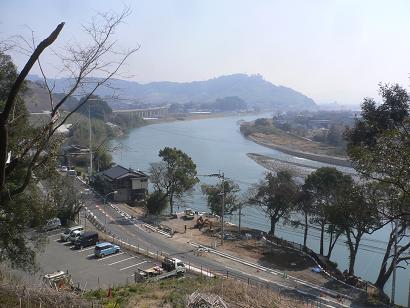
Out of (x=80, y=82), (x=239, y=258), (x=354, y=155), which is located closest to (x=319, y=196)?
(x=239, y=258)

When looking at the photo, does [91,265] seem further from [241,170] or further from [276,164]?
[276,164]

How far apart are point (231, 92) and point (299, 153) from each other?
117 metres

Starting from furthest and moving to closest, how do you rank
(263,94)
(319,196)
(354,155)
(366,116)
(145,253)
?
(263,94) < (319,196) < (145,253) < (366,116) < (354,155)

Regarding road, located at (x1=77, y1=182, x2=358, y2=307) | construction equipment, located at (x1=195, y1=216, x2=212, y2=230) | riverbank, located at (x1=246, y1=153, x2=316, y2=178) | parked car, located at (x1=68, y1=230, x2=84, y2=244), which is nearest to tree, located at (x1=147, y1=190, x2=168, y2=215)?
road, located at (x1=77, y1=182, x2=358, y2=307)

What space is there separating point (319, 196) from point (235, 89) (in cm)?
14188

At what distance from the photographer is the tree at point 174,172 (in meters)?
13.4

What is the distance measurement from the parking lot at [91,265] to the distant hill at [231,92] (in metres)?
103

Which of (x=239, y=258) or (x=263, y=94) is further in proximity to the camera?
(x=263, y=94)

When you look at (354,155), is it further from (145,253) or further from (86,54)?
(145,253)

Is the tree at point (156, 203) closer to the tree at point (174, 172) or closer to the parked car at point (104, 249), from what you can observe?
the tree at point (174, 172)

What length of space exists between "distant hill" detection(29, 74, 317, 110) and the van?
10252cm

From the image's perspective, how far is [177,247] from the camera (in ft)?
32.1

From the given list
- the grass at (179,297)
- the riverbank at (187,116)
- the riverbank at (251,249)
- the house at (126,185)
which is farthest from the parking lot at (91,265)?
the riverbank at (187,116)

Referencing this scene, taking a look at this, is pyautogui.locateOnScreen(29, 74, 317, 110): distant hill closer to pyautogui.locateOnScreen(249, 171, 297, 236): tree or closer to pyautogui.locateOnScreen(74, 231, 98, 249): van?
pyautogui.locateOnScreen(249, 171, 297, 236): tree
